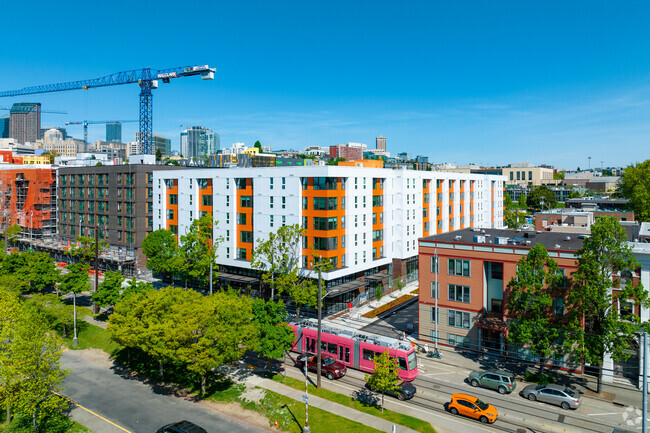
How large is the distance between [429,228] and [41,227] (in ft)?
275

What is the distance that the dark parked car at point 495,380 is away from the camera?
35875 mm

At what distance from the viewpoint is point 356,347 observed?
40.8 metres

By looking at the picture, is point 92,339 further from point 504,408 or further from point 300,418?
point 504,408

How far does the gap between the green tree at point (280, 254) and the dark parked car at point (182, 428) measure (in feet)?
78.4

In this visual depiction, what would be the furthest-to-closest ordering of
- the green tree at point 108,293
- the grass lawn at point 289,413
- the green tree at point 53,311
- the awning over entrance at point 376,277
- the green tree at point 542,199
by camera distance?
the green tree at point 542,199, the awning over entrance at point 376,277, the green tree at point 108,293, the green tree at point 53,311, the grass lawn at point 289,413

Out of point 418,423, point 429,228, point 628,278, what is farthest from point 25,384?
point 429,228

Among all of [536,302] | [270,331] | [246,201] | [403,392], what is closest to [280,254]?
[246,201]

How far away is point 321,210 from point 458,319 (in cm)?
2213

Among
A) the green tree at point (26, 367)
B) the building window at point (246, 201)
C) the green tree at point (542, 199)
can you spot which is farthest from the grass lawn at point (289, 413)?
the green tree at point (542, 199)

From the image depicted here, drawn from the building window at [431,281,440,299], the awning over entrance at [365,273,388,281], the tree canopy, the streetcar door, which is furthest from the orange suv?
the awning over entrance at [365,273,388,281]

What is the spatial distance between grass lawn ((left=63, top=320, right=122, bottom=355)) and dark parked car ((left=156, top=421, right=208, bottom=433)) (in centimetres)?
2188

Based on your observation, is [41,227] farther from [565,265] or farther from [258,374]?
[565,265]

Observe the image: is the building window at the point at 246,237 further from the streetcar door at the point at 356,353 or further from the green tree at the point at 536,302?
the green tree at the point at 536,302

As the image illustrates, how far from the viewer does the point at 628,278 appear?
37781 millimetres
